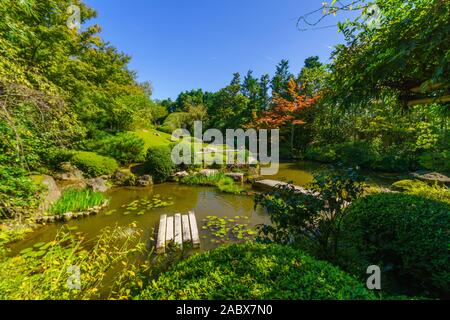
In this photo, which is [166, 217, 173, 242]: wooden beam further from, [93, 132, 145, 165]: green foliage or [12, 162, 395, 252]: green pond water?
[93, 132, 145, 165]: green foliage

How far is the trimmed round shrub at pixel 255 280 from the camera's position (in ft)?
4.75

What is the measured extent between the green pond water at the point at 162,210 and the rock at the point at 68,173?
5.04ft

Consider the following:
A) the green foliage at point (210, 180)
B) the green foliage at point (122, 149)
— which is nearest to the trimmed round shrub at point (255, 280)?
the green foliage at point (210, 180)

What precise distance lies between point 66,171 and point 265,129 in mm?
16340

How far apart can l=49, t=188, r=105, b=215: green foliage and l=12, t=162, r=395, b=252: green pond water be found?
368 millimetres

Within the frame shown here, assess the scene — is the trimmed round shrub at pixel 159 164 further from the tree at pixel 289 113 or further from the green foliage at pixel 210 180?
the tree at pixel 289 113

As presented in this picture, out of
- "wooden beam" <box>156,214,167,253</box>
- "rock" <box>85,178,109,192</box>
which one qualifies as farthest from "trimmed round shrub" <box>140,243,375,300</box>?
"rock" <box>85,178,109,192</box>

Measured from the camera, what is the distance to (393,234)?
8.73 feet

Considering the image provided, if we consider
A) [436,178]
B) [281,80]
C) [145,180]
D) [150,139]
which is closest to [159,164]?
[145,180]

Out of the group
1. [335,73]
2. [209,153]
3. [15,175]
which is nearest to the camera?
[335,73]

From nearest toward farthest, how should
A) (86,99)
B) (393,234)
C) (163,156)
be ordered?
(393,234), (86,99), (163,156)

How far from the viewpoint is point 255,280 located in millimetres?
→ 1564
